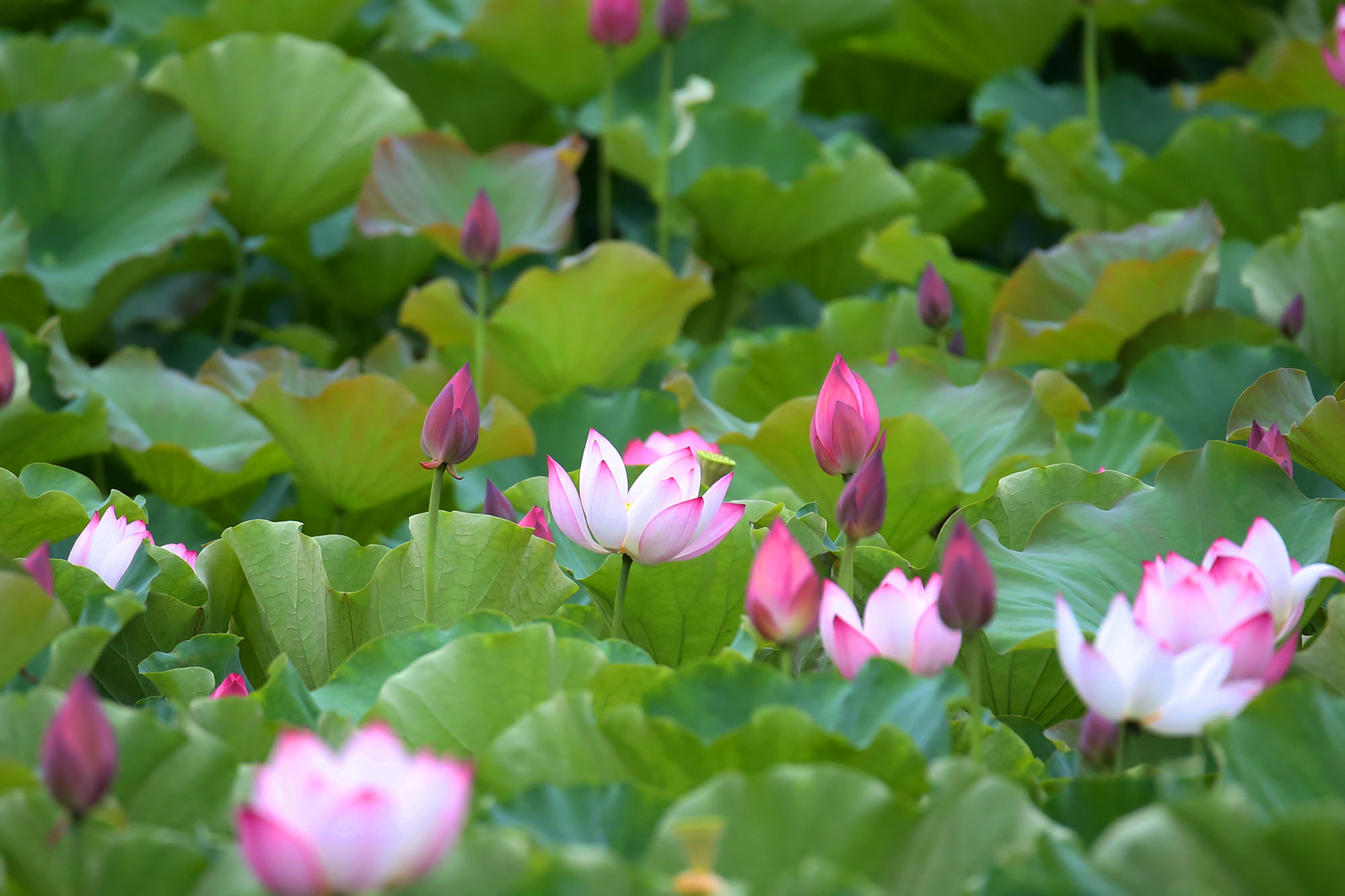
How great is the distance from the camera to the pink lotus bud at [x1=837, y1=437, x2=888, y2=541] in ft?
2.44

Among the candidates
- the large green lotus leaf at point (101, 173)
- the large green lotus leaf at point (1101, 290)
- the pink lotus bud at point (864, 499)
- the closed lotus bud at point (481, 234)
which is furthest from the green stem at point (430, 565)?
the large green lotus leaf at point (101, 173)

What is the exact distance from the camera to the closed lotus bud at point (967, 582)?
0.62 meters

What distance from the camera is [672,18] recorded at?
1709 mm

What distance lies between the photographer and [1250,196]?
1.74 meters

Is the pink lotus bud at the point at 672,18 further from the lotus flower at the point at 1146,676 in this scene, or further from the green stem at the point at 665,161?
the lotus flower at the point at 1146,676

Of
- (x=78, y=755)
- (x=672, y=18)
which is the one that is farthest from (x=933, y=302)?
(x=78, y=755)

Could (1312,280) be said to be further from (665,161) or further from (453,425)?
(453,425)

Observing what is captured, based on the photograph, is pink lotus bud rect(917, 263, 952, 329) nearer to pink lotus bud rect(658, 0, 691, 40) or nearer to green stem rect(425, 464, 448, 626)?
pink lotus bud rect(658, 0, 691, 40)

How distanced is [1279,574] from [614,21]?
122cm

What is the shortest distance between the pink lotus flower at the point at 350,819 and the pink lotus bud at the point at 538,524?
19.2 inches

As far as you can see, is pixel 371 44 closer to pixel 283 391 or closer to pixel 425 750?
pixel 283 391

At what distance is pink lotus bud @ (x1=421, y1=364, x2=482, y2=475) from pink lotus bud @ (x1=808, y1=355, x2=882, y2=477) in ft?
0.70

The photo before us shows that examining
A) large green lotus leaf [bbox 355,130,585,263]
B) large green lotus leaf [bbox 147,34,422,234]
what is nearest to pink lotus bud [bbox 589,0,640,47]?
large green lotus leaf [bbox 355,130,585,263]

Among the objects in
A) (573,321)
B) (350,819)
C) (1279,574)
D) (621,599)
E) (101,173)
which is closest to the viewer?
(350,819)
